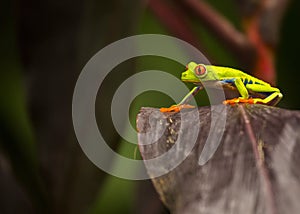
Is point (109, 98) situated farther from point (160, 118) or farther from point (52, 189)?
point (160, 118)

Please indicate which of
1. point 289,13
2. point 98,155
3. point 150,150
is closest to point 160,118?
point 150,150

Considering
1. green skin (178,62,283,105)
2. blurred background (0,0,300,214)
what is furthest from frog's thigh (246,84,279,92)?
blurred background (0,0,300,214)

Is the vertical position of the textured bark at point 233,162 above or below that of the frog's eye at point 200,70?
below

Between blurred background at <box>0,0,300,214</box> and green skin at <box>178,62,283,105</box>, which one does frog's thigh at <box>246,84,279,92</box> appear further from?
blurred background at <box>0,0,300,214</box>

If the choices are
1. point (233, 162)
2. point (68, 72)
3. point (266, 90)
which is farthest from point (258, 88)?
point (68, 72)

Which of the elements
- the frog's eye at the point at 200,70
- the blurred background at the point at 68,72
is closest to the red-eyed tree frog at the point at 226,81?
the frog's eye at the point at 200,70

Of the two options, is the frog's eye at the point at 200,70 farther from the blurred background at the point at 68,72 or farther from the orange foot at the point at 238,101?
the blurred background at the point at 68,72

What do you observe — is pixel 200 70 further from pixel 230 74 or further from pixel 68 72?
pixel 68 72
